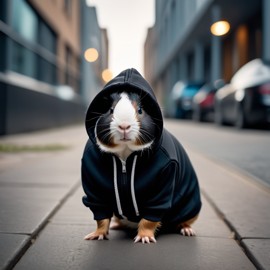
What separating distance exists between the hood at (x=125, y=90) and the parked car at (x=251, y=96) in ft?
30.0

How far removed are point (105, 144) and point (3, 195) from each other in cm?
174

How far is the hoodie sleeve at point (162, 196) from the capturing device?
8.45 ft

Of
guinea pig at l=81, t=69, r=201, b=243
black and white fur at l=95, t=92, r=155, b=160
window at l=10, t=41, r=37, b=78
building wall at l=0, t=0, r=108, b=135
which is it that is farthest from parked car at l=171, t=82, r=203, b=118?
black and white fur at l=95, t=92, r=155, b=160

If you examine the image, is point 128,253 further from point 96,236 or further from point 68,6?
point 68,6

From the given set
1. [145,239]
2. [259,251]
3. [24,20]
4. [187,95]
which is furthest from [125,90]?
[187,95]

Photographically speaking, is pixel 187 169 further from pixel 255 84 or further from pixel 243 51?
pixel 243 51

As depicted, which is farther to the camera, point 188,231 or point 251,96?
point 251,96

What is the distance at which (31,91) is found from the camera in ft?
43.4

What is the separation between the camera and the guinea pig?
238 centimetres

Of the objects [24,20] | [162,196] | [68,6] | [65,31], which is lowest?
[162,196]

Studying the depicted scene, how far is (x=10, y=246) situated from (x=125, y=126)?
2.78 ft

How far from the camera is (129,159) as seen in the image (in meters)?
2.53

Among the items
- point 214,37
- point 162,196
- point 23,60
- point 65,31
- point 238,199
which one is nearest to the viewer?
point 162,196

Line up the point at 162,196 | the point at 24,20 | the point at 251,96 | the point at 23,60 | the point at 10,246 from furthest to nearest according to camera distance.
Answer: the point at 24,20 < the point at 23,60 < the point at 251,96 < the point at 162,196 < the point at 10,246
